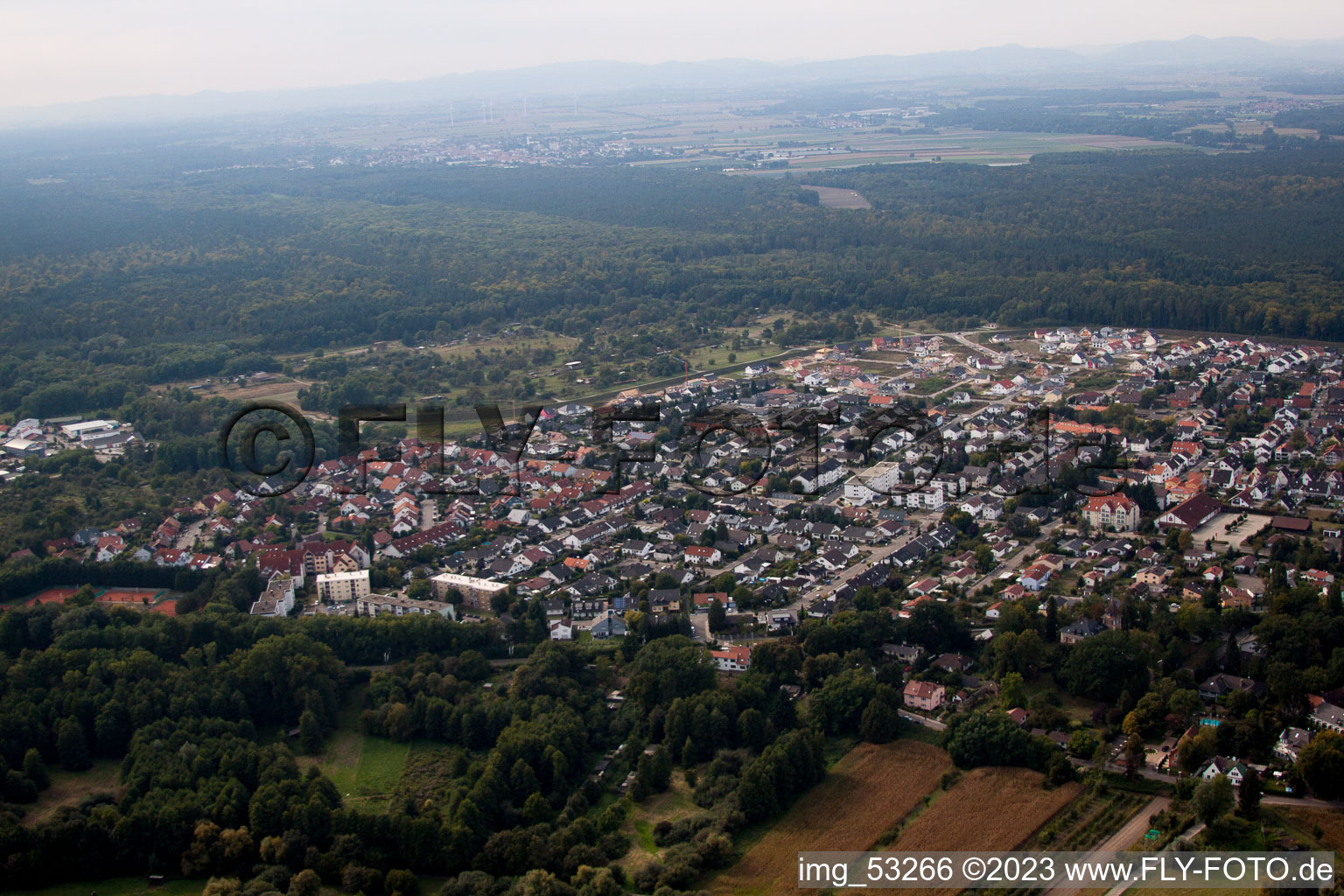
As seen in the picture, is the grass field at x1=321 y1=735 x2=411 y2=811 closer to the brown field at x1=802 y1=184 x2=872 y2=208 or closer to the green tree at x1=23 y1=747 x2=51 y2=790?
the green tree at x1=23 y1=747 x2=51 y2=790

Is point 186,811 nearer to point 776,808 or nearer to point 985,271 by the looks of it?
point 776,808

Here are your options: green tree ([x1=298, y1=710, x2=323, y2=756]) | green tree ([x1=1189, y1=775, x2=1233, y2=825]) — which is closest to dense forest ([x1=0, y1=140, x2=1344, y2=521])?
green tree ([x1=298, y1=710, x2=323, y2=756])

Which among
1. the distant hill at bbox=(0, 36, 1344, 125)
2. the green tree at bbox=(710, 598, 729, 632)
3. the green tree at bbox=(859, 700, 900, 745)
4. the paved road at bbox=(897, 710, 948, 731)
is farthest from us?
the distant hill at bbox=(0, 36, 1344, 125)

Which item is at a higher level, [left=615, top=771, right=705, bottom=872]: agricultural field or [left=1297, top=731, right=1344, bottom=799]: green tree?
[left=1297, top=731, right=1344, bottom=799]: green tree

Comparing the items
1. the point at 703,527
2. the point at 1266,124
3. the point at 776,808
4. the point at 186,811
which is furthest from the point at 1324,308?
the point at 1266,124

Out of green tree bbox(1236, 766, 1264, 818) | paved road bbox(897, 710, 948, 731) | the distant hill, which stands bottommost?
paved road bbox(897, 710, 948, 731)

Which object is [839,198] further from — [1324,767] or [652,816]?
[652,816]

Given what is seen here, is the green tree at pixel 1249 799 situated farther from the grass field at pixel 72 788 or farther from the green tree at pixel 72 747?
the green tree at pixel 72 747
